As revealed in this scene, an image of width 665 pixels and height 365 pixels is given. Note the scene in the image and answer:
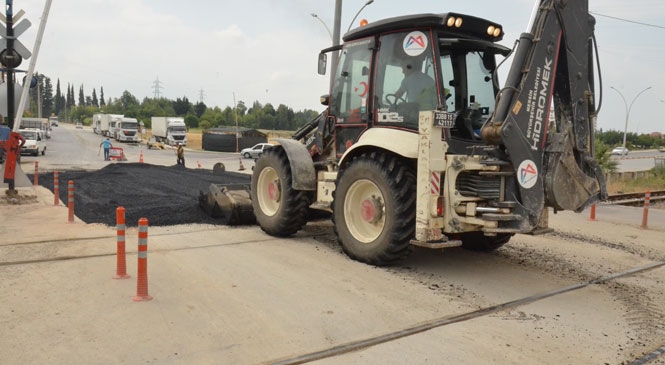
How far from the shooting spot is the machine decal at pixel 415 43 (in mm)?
6602

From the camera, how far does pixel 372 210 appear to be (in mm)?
6816

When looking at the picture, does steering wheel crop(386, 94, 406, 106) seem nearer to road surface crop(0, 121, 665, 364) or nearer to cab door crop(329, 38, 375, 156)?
cab door crop(329, 38, 375, 156)

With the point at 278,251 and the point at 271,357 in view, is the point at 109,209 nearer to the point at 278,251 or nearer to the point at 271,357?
the point at 278,251

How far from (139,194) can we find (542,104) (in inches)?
408

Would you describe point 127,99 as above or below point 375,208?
above

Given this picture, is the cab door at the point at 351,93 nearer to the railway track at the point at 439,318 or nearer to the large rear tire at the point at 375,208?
the large rear tire at the point at 375,208

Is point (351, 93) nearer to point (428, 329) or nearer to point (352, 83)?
point (352, 83)

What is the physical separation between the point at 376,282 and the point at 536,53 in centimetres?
334

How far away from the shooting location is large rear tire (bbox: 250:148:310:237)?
8281 millimetres

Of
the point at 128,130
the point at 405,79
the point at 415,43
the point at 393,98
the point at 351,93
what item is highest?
the point at 415,43

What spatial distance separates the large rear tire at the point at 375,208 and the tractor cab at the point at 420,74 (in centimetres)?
68

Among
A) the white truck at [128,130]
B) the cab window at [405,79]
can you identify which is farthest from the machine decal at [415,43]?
the white truck at [128,130]

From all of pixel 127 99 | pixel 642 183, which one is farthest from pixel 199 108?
pixel 642 183

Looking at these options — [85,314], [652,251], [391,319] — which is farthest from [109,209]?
[652,251]
